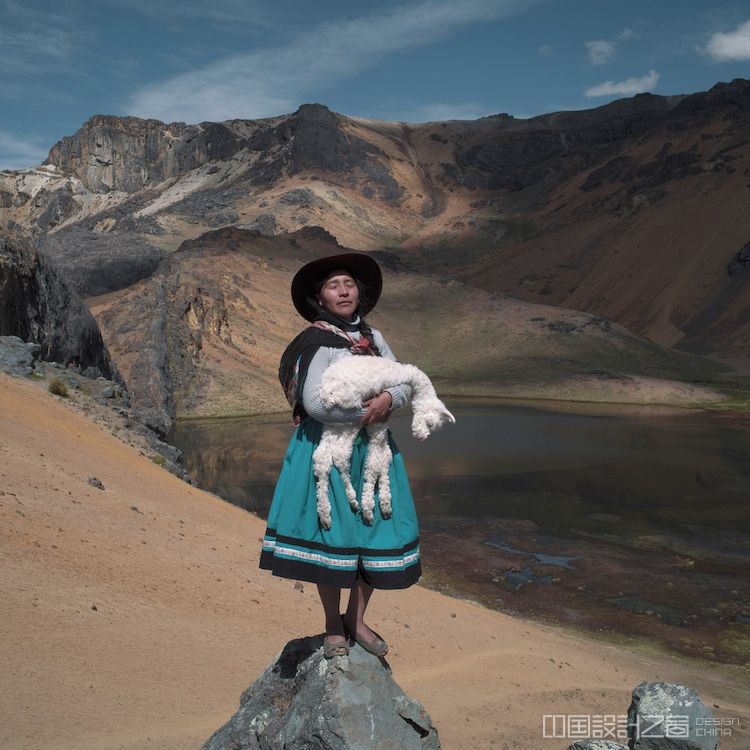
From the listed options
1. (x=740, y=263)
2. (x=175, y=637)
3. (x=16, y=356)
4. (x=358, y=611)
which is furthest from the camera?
(x=740, y=263)

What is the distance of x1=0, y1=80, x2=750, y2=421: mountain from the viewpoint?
63406 millimetres

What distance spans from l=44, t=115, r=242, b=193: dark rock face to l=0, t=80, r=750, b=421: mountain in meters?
0.30

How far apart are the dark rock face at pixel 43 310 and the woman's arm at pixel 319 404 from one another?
45.1 feet

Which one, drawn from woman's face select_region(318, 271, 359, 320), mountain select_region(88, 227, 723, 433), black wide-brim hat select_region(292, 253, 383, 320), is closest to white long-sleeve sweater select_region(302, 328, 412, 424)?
woman's face select_region(318, 271, 359, 320)

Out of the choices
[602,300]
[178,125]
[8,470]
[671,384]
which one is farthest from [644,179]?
[8,470]

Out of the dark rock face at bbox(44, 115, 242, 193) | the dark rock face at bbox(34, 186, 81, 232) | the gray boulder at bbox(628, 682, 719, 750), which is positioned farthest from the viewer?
the dark rock face at bbox(44, 115, 242, 193)

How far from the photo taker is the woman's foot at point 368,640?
4.67 metres

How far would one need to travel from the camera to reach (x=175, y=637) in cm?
677

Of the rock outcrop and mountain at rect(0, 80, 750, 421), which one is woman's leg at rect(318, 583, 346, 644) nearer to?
the rock outcrop

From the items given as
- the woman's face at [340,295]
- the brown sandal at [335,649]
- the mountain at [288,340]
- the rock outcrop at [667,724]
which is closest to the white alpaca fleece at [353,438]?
the woman's face at [340,295]

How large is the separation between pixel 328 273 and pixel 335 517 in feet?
4.54

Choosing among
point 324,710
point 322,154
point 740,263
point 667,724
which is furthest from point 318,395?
point 322,154

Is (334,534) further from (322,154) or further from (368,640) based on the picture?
(322,154)

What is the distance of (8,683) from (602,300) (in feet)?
241
